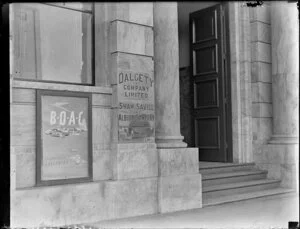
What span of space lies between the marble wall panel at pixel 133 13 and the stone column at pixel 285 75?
4.31 metres

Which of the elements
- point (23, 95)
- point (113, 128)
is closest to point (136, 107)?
A: point (113, 128)

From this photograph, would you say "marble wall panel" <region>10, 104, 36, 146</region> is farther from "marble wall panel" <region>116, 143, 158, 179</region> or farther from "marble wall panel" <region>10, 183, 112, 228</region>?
"marble wall panel" <region>116, 143, 158, 179</region>

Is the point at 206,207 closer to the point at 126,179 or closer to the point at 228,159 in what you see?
the point at 126,179

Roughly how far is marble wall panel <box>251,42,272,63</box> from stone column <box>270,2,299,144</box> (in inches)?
9.7

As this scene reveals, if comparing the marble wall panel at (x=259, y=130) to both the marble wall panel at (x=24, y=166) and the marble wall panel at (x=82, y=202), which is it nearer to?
the marble wall panel at (x=82, y=202)

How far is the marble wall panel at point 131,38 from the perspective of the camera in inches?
281

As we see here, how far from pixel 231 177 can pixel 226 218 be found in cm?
287

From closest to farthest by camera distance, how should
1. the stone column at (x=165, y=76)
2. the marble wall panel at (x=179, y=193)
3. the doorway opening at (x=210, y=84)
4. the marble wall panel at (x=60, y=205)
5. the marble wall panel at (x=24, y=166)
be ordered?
the marble wall panel at (x=60, y=205)
the marble wall panel at (x=24, y=166)
the marble wall panel at (x=179, y=193)
the stone column at (x=165, y=76)
the doorway opening at (x=210, y=84)

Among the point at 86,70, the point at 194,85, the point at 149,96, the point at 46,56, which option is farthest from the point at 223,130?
the point at 46,56

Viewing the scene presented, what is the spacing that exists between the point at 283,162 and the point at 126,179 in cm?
491

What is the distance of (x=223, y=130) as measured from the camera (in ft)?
34.9

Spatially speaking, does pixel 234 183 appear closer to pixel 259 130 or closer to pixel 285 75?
pixel 259 130

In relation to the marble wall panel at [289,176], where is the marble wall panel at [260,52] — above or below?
above

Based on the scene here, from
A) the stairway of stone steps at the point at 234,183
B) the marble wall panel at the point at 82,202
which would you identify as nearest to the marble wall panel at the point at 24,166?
the marble wall panel at the point at 82,202
